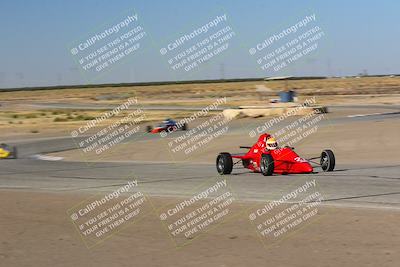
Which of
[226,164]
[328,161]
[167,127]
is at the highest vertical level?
[167,127]

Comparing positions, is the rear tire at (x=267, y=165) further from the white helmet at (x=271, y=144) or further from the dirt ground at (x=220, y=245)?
the dirt ground at (x=220, y=245)

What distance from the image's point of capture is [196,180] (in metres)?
15.8

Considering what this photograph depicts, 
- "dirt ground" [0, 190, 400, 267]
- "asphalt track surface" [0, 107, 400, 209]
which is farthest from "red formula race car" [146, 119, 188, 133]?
"dirt ground" [0, 190, 400, 267]

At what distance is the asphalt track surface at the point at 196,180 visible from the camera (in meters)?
12.5

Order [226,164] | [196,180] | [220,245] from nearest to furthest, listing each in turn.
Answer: [220,245] < [196,180] < [226,164]

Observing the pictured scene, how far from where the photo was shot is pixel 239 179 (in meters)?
15.7

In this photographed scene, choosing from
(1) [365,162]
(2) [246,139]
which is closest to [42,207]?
(1) [365,162]

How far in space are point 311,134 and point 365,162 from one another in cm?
1260

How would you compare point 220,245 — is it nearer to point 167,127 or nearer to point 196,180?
point 196,180

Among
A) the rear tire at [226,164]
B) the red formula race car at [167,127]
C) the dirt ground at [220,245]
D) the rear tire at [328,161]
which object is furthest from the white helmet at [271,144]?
the red formula race car at [167,127]

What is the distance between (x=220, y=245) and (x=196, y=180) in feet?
23.8

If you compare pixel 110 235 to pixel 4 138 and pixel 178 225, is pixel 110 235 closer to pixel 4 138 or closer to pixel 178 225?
pixel 178 225

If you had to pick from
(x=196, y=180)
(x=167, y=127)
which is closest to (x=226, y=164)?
(x=196, y=180)

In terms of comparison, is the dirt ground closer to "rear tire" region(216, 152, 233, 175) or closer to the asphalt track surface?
the asphalt track surface
